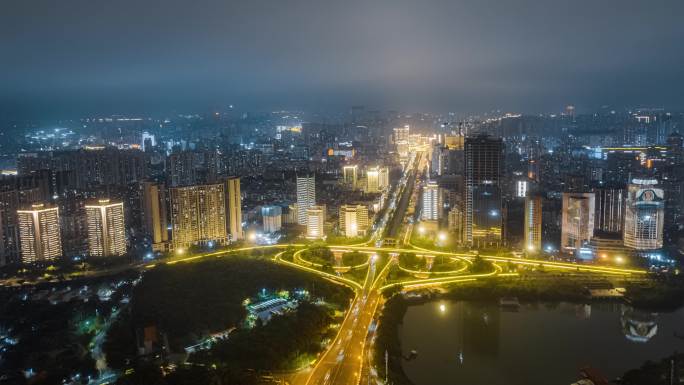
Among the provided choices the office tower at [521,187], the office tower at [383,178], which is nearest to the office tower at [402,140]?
the office tower at [383,178]

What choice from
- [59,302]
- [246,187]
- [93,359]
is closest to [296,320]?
[93,359]

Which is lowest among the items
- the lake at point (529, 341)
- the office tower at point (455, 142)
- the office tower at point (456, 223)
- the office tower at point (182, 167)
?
the lake at point (529, 341)

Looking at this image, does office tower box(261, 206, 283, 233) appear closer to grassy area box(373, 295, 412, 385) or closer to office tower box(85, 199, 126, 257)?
office tower box(85, 199, 126, 257)

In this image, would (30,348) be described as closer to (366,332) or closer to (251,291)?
(251,291)

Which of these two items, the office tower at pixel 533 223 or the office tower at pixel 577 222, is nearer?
the office tower at pixel 577 222

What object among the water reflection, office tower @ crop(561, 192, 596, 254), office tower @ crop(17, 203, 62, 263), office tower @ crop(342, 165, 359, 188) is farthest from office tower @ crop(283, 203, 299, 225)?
the water reflection

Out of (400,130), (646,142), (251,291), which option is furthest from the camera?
(400,130)

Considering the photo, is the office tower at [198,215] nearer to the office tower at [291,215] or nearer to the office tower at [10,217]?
the office tower at [291,215]
